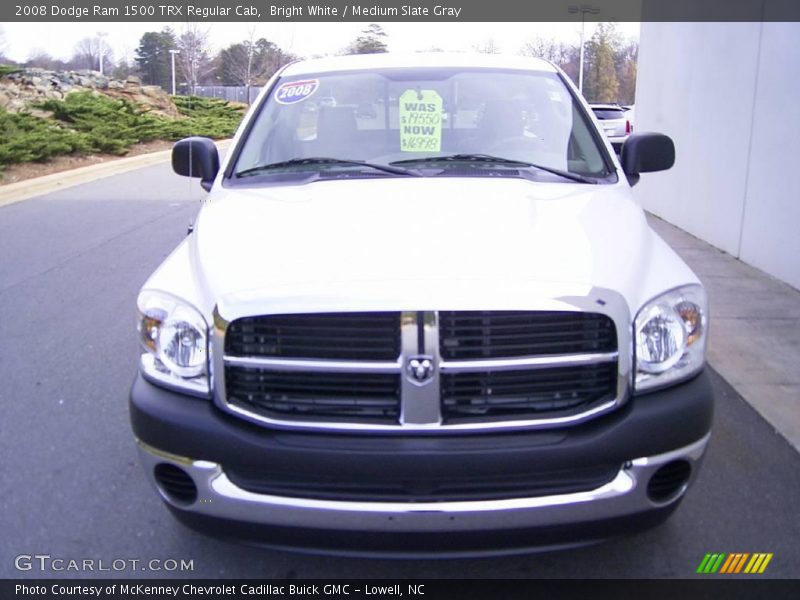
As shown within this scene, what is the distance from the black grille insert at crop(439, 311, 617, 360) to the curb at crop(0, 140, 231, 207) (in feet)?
38.5

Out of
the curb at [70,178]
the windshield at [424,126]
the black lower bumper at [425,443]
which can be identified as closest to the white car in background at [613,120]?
the curb at [70,178]

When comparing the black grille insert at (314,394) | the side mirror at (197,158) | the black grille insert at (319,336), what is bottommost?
the black grille insert at (314,394)

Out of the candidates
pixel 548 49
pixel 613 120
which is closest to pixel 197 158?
pixel 613 120

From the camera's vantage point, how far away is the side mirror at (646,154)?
413 centimetres

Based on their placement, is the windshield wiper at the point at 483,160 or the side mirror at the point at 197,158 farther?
the side mirror at the point at 197,158

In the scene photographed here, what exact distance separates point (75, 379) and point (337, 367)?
307cm

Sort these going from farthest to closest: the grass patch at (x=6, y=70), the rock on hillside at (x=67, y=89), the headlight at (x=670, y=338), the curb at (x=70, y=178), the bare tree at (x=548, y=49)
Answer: the bare tree at (x=548, y=49) < the grass patch at (x=6, y=70) < the rock on hillside at (x=67, y=89) < the curb at (x=70, y=178) < the headlight at (x=670, y=338)

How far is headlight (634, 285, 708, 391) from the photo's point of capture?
2.65 meters

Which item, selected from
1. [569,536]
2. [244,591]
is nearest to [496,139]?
[569,536]

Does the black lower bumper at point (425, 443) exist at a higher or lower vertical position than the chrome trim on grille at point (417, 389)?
lower

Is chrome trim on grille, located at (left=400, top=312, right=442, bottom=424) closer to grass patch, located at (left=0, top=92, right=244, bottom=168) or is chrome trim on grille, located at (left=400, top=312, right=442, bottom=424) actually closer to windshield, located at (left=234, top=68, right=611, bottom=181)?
windshield, located at (left=234, top=68, right=611, bottom=181)

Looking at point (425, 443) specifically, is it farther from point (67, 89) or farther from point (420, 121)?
point (67, 89)

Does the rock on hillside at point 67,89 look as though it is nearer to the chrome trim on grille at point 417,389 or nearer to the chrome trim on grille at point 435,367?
the chrome trim on grille at point 435,367

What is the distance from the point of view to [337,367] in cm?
255
